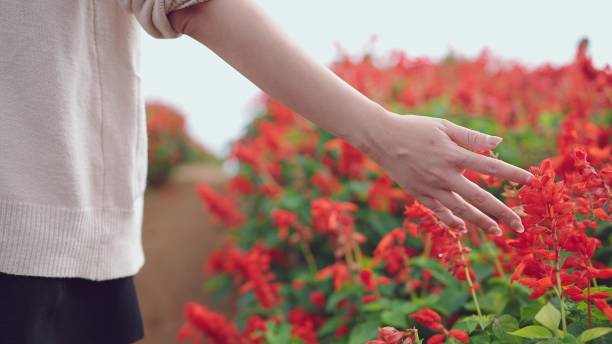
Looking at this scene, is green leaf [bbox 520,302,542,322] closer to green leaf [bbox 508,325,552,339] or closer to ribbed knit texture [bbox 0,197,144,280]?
green leaf [bbox 508,325,552,339]

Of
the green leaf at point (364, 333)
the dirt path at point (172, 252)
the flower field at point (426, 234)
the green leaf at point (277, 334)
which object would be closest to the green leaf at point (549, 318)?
the flower field at point (426, 234)

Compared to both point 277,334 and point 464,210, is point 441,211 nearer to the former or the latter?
point 464,210

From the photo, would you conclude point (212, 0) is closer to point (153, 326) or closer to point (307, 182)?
point (307, 182)

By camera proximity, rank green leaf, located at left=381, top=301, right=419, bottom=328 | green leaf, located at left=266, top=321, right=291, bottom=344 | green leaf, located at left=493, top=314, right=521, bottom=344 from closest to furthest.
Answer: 1. green leaf, located at left=493, top=314, right=521, bottom=344
2. green leaf, located at left=381, top=301, right=419, bottom=328
3. green leaf, located at left=266, top=321, right=291, bottom=344

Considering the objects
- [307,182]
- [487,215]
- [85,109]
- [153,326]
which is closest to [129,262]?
[85,109]

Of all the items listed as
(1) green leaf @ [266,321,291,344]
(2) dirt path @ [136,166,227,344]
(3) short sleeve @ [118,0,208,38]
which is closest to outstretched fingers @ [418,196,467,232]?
(3) short sleeve @ [118,0,208,38]

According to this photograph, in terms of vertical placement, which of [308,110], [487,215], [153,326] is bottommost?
[153,326]

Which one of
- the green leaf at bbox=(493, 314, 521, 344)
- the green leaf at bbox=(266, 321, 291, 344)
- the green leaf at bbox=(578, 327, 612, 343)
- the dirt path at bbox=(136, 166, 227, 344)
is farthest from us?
the dirt path at bbox=(136, 166, 227, 344)

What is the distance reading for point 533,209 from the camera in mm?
1119

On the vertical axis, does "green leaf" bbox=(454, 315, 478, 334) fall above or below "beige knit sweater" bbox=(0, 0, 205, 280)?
below

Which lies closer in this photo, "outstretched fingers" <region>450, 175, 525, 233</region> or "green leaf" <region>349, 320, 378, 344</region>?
"outstretched fingers" <region>450, 175, 525, 233</region>

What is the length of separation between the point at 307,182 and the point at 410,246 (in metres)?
0.96

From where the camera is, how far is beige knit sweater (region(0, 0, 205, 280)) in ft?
3.65

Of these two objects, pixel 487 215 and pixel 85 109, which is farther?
pixel 85 109
